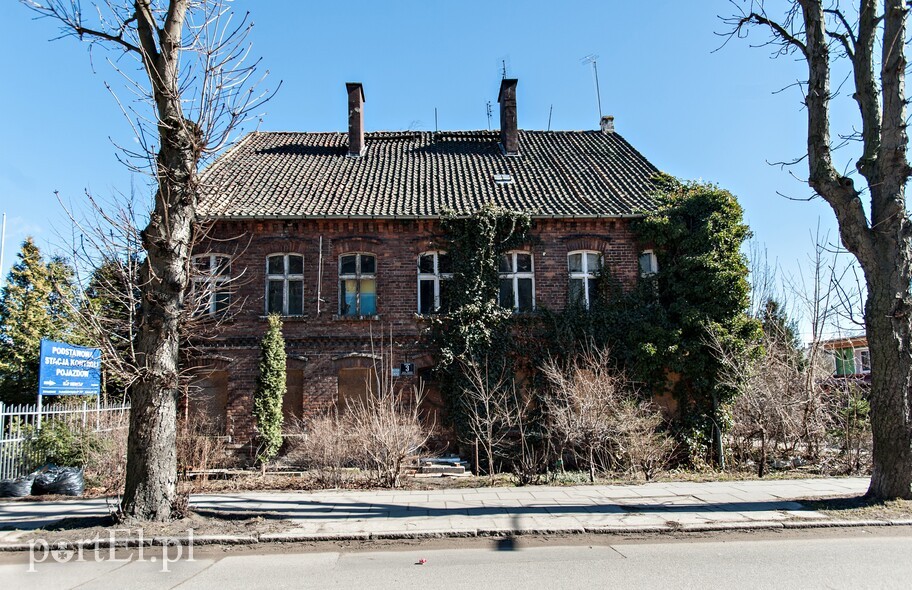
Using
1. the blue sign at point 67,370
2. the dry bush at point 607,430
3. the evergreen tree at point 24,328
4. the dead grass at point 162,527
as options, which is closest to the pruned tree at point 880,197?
the dry bush at point 607,430

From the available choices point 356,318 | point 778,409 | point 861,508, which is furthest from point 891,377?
point 356,318

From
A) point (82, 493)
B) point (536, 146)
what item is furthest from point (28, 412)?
point (536, 146)

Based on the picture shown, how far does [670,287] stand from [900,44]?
8.35 meters

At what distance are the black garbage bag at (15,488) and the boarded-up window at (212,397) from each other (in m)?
4.92

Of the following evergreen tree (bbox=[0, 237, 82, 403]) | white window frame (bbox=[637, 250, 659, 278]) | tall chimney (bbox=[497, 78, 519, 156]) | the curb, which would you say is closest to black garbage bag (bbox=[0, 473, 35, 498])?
the curb

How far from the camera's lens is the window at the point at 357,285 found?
1683cm

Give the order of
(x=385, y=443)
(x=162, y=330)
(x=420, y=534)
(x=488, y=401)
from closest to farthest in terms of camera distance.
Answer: (x=420, y=534), (x=162, y=330), (x=385, y=443), (x=488, y=401)

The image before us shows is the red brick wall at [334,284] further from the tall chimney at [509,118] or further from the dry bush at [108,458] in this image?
the tall chimney at [509,118]

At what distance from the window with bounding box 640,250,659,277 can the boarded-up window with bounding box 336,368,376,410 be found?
28.7 feet

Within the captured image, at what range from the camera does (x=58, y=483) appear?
1130 centimetres

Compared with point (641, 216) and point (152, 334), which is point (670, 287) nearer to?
point (641, 216)

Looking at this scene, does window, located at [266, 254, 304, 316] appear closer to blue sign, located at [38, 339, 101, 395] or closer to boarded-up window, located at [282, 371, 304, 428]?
boarded-up window, located at [282, 371, 304, 428]

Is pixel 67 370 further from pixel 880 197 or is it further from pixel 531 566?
pixel 880 197

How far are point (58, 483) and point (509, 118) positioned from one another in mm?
17693
